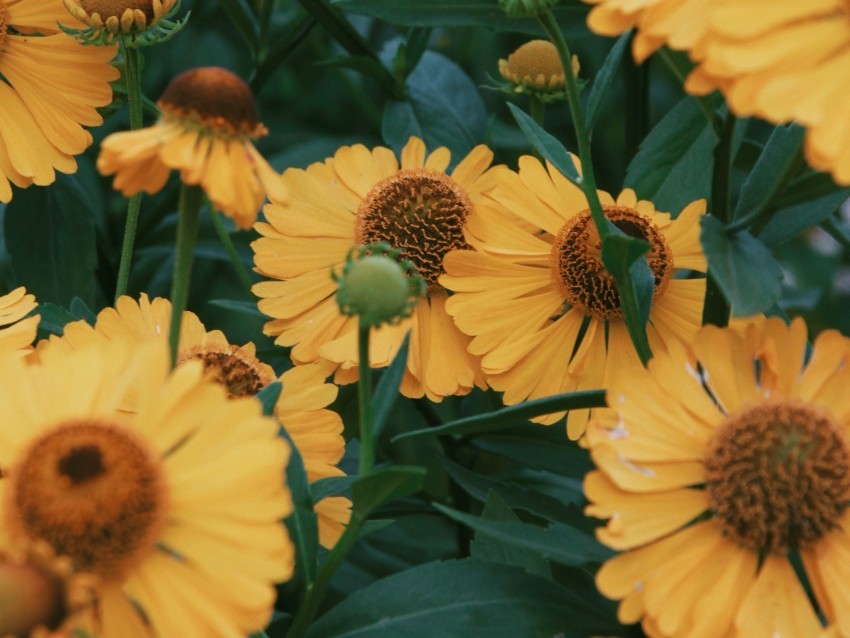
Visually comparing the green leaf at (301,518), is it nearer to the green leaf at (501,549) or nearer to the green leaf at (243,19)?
the green leaf at (501,549)

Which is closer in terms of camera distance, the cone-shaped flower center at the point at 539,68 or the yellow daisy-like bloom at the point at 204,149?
the yellow daisy-like bloom at the point at 204,149

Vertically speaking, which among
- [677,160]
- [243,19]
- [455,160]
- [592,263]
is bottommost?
[592,263]

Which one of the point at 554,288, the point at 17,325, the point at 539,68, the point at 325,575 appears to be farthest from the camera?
the point at 539,68

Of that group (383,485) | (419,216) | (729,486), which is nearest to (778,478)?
(729,486)

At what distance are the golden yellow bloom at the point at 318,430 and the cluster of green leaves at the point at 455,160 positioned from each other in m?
0.03

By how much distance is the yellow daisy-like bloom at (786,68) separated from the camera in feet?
1.98

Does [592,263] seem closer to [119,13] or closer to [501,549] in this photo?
[501,549]

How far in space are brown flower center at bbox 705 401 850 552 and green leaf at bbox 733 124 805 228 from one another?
0.43ft

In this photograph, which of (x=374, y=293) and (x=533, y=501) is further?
(x=533, y=501)

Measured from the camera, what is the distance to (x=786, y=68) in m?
0.62

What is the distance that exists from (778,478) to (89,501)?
402 millimetres

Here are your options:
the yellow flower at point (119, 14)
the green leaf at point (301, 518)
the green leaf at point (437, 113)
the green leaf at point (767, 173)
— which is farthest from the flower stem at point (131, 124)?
the green leaf at point (767, 173)

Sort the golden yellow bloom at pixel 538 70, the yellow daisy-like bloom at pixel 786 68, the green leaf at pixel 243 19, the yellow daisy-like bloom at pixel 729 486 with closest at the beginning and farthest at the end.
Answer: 1. the yellow daisy-like bloom at pixel 786 68
2. the yellow daisy-like bloom at pixel 729 486
3. the golden yellow bloom at pixel 538 70
4. the green leaf at pixel 243 19

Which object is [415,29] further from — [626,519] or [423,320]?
[626,519]
